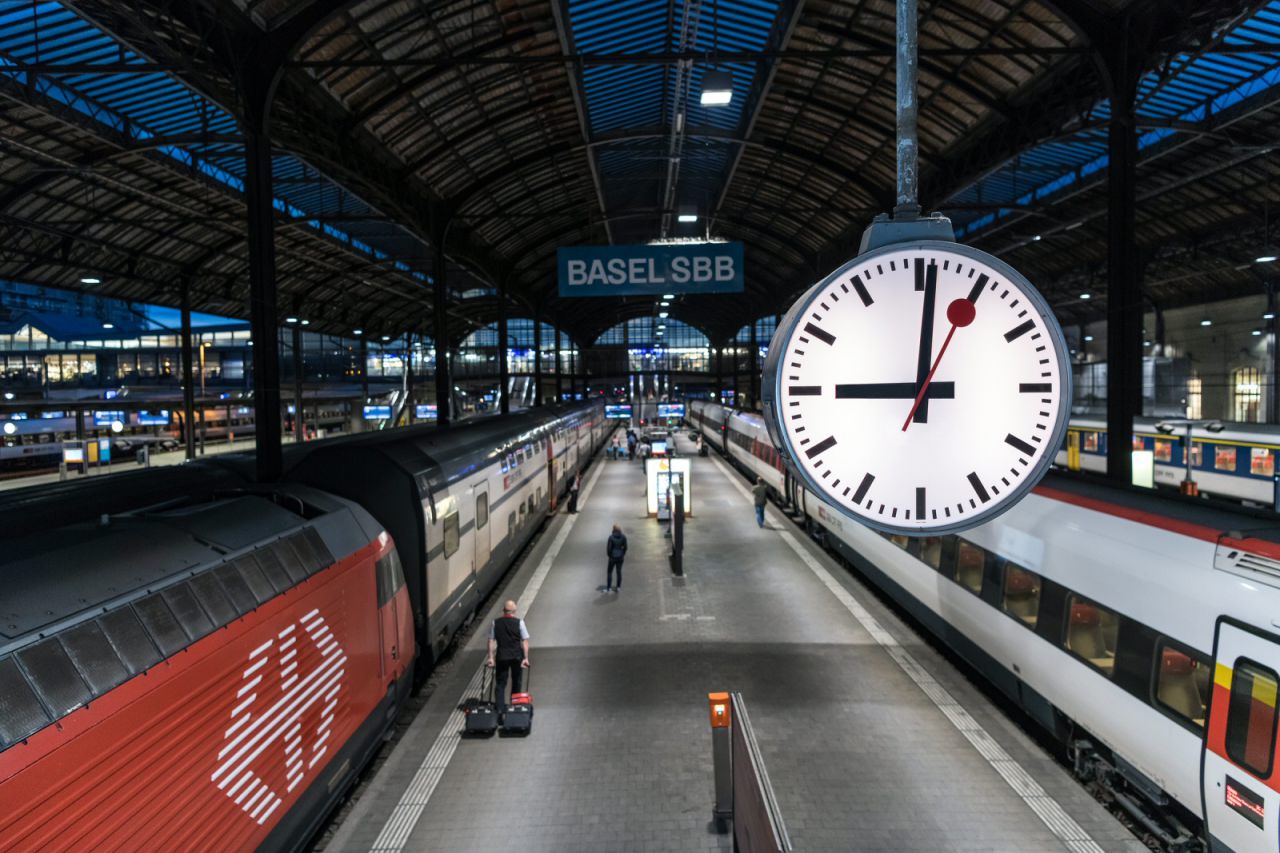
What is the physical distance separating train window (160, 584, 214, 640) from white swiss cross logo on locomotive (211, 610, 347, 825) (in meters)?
0.59

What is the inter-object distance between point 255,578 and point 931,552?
9812mm

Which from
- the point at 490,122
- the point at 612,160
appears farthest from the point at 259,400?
the point at 612,160

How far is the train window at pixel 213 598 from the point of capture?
5.59 metres

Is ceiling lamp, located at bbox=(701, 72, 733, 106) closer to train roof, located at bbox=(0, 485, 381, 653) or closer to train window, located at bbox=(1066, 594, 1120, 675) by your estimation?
train roof, located at bbox=(0, 485, 381, 653)

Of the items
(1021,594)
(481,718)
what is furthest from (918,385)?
(481,718)

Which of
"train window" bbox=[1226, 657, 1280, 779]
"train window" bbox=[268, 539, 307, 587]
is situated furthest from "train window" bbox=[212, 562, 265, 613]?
"train window" bbox=[1226, 657, 1280, 779]

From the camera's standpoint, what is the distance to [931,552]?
1214cm

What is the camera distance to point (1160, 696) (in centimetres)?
675

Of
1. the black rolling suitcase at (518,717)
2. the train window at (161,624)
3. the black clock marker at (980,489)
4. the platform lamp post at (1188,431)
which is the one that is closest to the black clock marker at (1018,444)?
the black clock marker at (980,489)

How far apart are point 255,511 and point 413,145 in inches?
738

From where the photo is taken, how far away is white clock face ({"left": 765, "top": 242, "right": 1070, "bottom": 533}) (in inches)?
98.3

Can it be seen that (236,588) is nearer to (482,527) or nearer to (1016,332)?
(1016,332)

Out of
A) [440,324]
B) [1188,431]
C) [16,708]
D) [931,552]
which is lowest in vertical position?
[931,552]

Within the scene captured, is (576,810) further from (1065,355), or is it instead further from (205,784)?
(1065,355)
